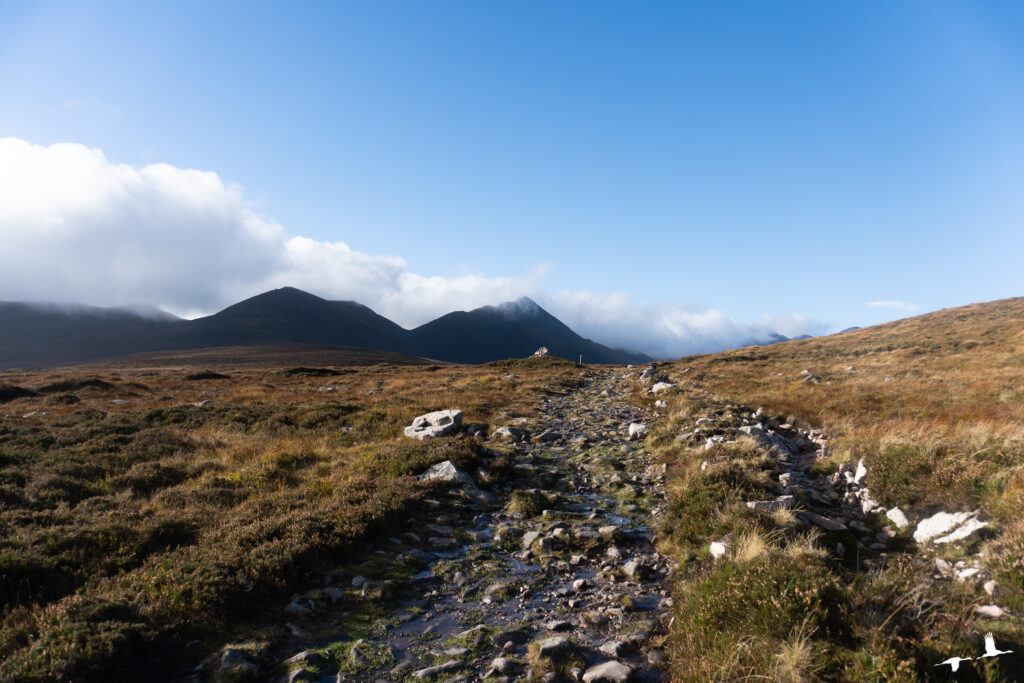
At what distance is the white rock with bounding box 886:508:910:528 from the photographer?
8141 millimetres

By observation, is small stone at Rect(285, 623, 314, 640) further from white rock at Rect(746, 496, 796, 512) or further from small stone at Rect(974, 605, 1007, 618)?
small stone at Rect(974, 605, 1007, 618)

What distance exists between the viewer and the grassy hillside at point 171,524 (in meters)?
5.70

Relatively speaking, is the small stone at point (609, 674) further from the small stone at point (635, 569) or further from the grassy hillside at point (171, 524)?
the grassy hillside at point (171, 524)

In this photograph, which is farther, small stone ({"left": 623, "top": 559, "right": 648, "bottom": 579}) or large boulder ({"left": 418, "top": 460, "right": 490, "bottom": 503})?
large boulder ({"left": 418, "top": 460, "right": 490, "bottom": 503})

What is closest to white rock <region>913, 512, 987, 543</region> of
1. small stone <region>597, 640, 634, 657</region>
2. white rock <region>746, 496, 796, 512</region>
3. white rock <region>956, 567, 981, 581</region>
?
white rock <region>956, 567, 981, 581</region>

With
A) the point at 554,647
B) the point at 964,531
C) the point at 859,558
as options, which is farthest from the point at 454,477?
the point at 964,531

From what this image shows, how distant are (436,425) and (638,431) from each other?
8.15 m

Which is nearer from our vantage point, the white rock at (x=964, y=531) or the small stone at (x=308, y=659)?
the small stone at (x=308, y=659)

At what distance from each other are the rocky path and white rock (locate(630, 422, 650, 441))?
4259 mm

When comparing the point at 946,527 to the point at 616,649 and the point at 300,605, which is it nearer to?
the point at 616,649

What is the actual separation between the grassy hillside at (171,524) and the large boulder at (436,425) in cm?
95

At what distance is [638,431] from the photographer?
1927 cm

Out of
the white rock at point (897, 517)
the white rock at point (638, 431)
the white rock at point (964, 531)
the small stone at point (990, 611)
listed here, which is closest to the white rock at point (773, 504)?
the white rock at point (897, 517)

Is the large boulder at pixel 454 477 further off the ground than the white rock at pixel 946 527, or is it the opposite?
the white rock at pixel 946 527
